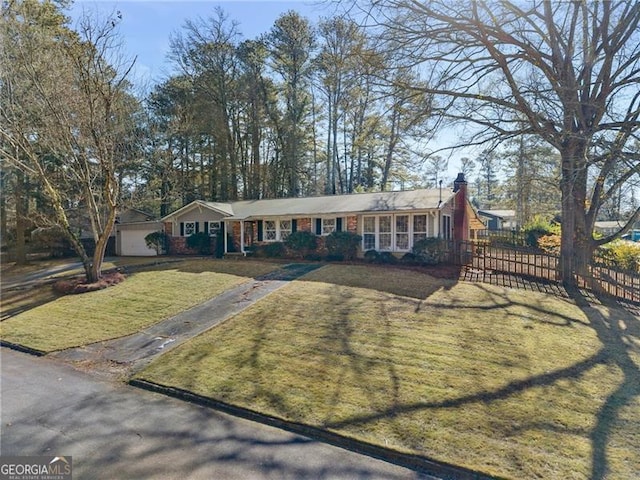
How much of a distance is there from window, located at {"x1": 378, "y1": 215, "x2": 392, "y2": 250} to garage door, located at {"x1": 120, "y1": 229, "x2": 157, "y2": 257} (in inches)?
603

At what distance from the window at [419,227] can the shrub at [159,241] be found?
15730 mm

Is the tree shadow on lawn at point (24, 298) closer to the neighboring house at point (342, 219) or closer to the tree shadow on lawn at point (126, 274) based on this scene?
the tree shadow on lawn at point (126, 274)

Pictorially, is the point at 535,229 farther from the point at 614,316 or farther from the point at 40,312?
the point at 40,312

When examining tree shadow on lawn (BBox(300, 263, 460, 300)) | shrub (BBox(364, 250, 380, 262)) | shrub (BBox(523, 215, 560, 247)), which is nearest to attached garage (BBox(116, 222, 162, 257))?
shrub (BBox(364, 250, 380, 262))

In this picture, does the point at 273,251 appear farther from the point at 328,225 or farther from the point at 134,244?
the point at 134,244

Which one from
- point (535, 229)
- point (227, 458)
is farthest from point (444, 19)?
point (535, 229)

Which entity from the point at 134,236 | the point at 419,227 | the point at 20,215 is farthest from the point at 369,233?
the point at 20,215

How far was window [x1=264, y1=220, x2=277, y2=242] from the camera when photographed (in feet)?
68.4

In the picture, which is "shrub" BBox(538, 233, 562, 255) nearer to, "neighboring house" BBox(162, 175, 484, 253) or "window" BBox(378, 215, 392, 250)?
"neighboring house" BBox(162, 175, 484, 253)

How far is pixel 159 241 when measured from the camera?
80.0 ft

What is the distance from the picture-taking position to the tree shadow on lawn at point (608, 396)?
495 centimetres

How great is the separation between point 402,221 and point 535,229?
15100 millimetres

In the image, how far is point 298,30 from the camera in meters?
30.5

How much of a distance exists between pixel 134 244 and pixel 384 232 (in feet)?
58.4
